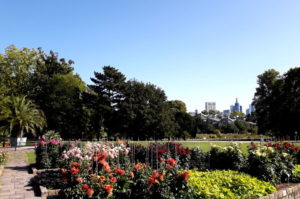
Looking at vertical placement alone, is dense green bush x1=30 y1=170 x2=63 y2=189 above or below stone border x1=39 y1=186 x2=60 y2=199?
above

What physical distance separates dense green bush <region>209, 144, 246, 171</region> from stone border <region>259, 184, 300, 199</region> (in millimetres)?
1710

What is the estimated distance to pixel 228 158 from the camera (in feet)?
27.2

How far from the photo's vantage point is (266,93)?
35188 mm

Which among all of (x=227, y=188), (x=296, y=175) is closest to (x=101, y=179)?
(x=227, y=188)

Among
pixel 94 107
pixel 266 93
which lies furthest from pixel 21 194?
pixel 266 93

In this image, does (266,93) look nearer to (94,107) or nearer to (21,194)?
(94,107)

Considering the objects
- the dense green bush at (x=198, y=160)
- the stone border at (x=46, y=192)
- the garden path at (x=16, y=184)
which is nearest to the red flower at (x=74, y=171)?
the stone border at (x=46, y=192)

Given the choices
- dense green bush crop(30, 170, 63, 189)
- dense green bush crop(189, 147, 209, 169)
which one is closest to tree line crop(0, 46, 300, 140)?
dense green bush crop(189, 147, 209, 169)

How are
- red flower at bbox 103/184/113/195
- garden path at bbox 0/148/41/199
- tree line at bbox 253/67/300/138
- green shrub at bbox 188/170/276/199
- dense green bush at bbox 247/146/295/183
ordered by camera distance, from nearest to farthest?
1. red flower at bbox 103/184/113/195
2. green shrub at bbox 188/170/276/199
3. garden path at bbox 0/148/41/199
4. dense green bush at bbox 247/146/295/183
5. tree line at bbox 253/67/300/138

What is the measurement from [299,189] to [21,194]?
24.4 ft

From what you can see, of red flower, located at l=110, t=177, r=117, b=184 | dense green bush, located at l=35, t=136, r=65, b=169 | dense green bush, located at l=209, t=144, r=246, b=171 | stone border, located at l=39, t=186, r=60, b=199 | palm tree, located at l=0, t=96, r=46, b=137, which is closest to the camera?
red flower, located at l=110, t=177, r=117, b=184

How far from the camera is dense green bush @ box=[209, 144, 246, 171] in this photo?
26.4ft

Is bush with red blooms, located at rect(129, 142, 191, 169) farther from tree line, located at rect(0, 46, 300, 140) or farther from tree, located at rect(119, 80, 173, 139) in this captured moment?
tree, located at rect(119, 80, 173, 139)

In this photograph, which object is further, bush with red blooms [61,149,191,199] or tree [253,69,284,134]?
tree [253,69,284,134]
